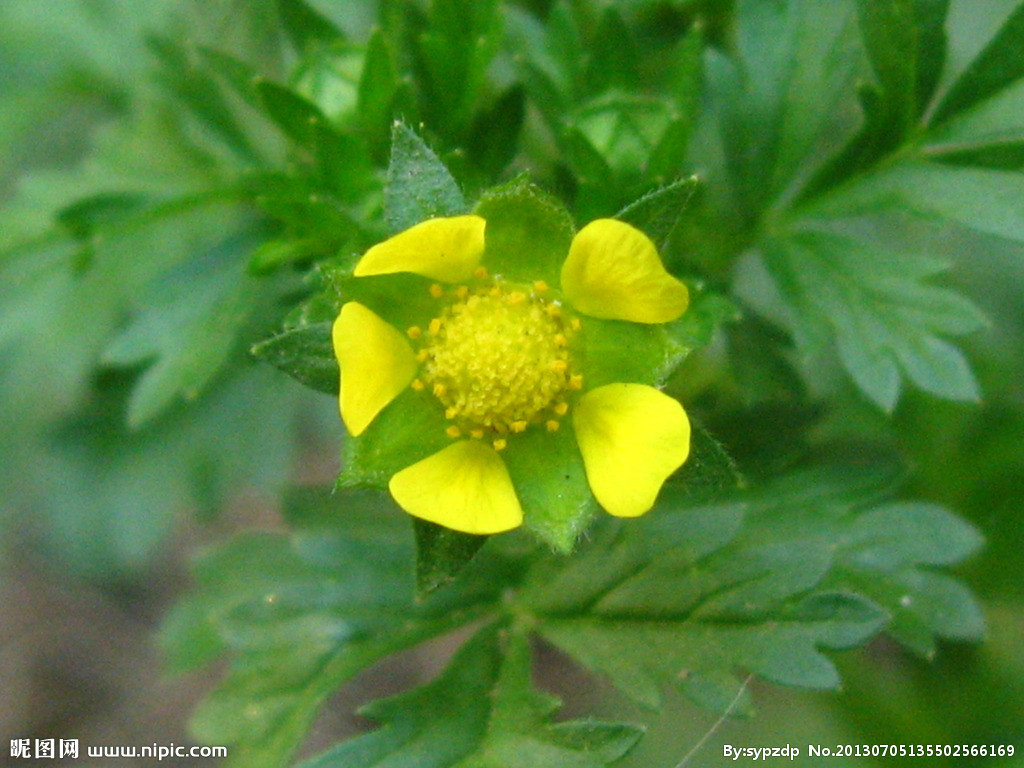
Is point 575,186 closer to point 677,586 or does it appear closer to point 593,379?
point 593,379

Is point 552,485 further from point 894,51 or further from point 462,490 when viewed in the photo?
point 894,51


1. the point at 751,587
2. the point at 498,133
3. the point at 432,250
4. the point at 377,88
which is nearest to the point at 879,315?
the point at 751,587

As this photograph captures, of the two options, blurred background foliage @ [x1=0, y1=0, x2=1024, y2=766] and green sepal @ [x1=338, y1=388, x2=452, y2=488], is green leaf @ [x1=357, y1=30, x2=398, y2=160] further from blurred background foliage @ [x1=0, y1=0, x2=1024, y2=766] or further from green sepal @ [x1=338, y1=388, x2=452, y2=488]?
green sepal @ [x1=338, y1=388, x2=452, y2=488]

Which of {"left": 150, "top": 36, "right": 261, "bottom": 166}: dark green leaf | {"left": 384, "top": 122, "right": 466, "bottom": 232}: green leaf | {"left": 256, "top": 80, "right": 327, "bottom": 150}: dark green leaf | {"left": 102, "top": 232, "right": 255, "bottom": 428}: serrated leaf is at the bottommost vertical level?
{"left": 102, "top": 232, "right": 255, "bottom": 428}: serrated leaf

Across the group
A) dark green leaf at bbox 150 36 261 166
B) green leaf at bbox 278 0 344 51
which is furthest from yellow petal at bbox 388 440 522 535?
dark green leaf at bbox 150 36 261 166

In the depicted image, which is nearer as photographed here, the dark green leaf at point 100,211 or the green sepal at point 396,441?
the green sepal at point 396,441

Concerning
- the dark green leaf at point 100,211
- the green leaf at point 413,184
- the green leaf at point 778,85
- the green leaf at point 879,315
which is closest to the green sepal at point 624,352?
the green leaf at point 413,184

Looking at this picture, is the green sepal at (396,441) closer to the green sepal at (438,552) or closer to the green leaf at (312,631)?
the green sepal at (438,552)
